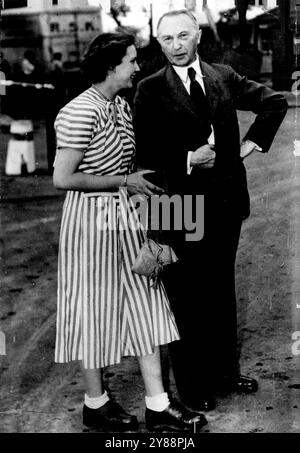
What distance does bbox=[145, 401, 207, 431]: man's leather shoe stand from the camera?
3.59 meters

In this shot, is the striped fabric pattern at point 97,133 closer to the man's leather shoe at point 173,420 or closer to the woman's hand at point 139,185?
the woman's hand at point 139,185

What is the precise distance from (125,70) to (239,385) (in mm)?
1725

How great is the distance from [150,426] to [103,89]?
1554 millimetres

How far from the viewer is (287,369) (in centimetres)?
430

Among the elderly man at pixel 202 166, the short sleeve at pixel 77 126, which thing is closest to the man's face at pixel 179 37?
the elderly man at pixel 202 166

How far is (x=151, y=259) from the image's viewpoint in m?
3.43

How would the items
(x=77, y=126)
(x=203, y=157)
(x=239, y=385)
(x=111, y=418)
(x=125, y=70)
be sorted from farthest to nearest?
(x=239, y=385) < (x=111, y=418) < (x=203, y=157) < (x=125, y=70) < (x=77, y=126)

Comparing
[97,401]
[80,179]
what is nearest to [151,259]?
[80,179]

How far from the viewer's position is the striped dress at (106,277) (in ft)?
11.3

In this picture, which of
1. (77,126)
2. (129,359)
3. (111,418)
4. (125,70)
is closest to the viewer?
(77,126)

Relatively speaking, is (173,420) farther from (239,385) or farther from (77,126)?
(77,126)

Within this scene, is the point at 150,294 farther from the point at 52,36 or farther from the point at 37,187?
the point at 52,36

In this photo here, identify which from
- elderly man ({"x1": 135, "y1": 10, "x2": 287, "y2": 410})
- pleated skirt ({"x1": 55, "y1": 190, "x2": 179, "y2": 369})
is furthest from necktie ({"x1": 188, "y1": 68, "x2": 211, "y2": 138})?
pleated skirt ({"x1": 55, "y1": 190, "x2": 179, "y2": 369})

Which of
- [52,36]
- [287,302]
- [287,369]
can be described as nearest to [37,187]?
[287,302]
